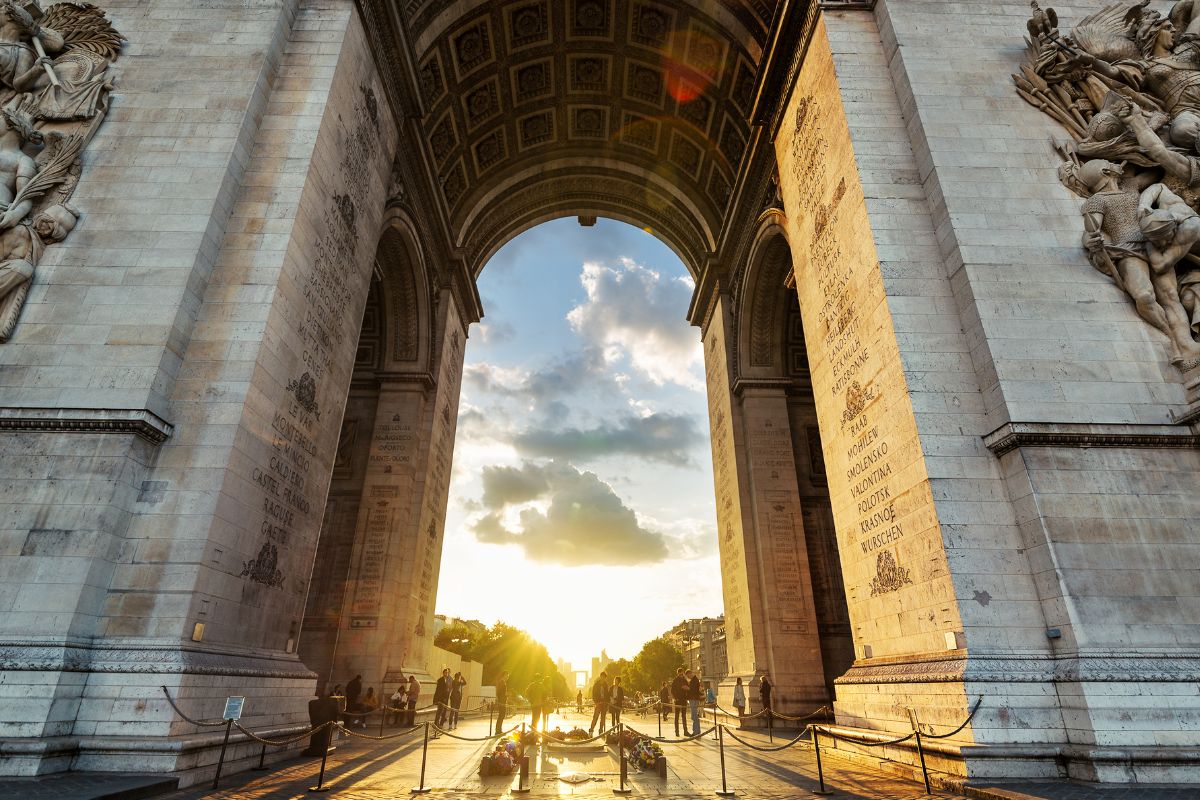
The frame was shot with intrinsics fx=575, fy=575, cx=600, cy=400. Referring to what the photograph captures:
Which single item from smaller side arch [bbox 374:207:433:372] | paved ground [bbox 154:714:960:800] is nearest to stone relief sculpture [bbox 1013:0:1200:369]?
paved ground [bbox 154:714:960:800]

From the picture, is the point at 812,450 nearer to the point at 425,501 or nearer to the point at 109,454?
the point at 425,501

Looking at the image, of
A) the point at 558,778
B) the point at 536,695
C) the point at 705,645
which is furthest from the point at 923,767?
the point at 705,645

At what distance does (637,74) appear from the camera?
22.4 m

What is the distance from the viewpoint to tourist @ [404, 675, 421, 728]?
610 inches

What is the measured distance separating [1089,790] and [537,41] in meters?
24.2

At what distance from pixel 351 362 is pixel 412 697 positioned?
9453 mm

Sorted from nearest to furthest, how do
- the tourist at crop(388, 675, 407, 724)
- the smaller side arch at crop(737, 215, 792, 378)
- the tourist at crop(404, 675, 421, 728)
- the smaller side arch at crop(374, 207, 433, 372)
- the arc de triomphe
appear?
1. the arc de triomphe
2. the tourist at crop(388, 675, 407, 724)
3. the tourist at crop(404, 675, 421, 728)
4. the smaller side arch at crop(374, 207, 433, 372)
5. the smaller side arch at crop(737, 215, 792, 378)

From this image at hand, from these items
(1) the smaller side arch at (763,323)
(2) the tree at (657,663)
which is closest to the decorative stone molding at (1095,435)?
(1) the smaller side arch at (763,323)

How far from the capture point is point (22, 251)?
9.25 m

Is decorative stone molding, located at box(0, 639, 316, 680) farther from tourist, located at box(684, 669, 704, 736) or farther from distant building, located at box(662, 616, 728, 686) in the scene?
distant building, located at box(662, 616, 728, 686)

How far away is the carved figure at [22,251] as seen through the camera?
351 inches

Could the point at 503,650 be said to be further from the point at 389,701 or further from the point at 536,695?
the point at 536,695

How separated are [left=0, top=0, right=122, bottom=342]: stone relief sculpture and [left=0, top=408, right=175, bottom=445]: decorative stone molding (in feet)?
5.24

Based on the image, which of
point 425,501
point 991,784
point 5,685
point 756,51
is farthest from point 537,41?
point 991,784
